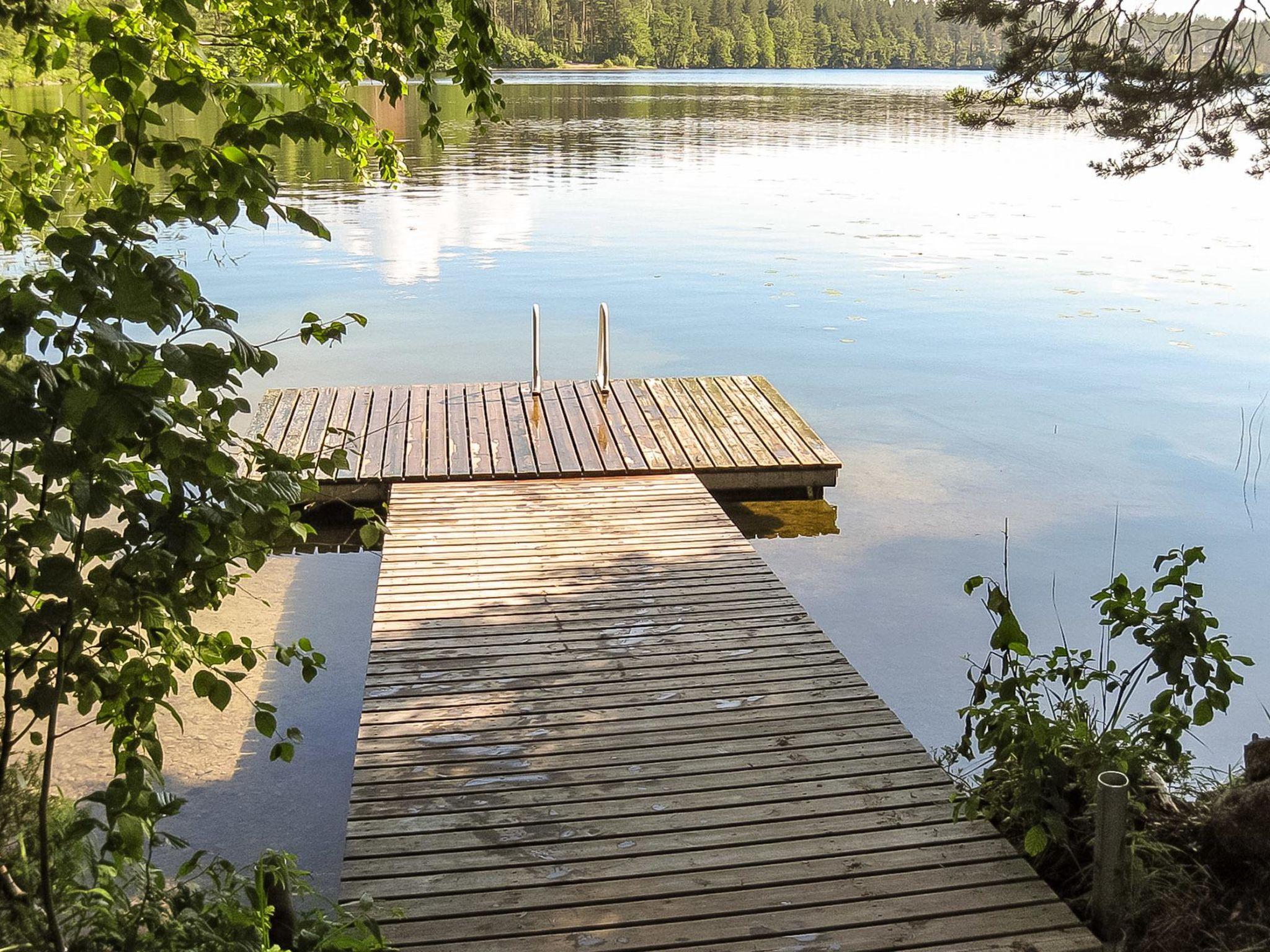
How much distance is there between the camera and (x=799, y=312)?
11719mm

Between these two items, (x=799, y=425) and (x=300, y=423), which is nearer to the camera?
(x=300, y=423)

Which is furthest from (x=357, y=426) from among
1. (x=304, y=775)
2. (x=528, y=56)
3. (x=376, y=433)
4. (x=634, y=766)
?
(x=528, y=56)

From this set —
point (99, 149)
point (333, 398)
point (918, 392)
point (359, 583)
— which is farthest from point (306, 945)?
point (918, 392)

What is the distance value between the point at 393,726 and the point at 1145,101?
147 inches

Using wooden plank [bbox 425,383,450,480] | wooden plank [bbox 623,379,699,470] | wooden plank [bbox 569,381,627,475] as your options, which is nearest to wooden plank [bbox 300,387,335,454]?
wooden plank [bbox 425,383,450,480]

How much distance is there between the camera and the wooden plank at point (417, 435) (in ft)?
19.6

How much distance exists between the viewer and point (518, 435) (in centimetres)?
647

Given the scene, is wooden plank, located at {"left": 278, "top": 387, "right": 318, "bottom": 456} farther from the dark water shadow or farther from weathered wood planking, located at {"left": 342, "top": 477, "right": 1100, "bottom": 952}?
weathered wood planking, located at {"left": 342, "top": 477, "right": 1100, "bottom": 952}

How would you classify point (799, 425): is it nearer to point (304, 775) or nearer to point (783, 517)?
point (783, 517)

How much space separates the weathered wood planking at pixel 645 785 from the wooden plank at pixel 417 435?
1.32 m

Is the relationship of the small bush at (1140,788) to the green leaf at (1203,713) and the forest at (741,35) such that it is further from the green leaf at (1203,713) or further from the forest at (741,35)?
the forest at (741,35)

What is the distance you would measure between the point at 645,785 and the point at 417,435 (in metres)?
3.81

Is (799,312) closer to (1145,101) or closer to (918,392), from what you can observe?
(918,392)

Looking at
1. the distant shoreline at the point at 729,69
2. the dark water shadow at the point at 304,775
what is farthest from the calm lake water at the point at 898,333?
the distant shoreline at the point at 729,69
